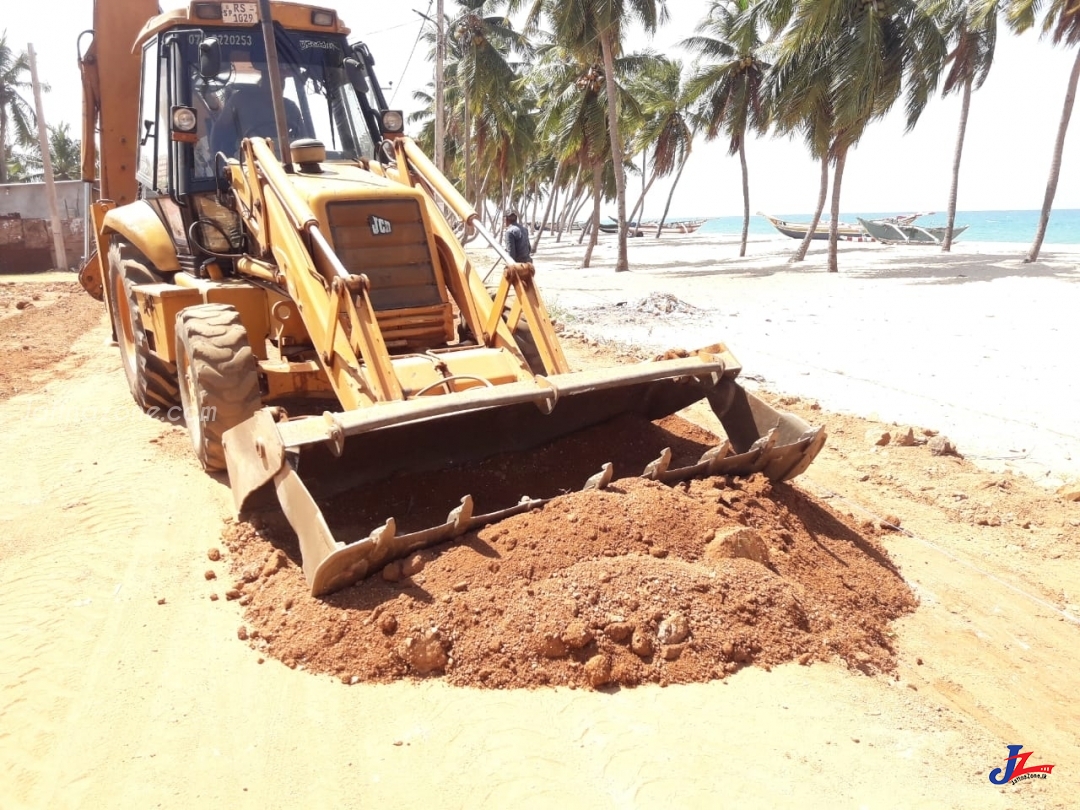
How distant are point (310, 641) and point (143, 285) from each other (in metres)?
4.21

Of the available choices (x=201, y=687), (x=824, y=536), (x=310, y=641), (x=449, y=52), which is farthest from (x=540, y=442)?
(x=449, y=52)

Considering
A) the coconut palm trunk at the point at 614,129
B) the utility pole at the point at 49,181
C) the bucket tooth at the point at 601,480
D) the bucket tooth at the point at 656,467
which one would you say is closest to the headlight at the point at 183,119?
the bucket tooth at the point at 601,480

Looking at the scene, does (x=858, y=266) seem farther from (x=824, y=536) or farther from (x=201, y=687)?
(x=201, y=687)

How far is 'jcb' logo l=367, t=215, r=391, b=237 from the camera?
5340 mm

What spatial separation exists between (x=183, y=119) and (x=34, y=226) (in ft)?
75.1

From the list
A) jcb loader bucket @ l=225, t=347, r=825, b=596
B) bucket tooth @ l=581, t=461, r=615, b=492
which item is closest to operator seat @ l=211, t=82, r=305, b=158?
jcb loader bucket @ l=225, t=347, r=825, b=596

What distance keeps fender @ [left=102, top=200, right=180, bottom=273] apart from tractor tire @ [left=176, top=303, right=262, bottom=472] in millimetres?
1574

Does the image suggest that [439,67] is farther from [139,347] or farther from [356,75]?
[139,347]

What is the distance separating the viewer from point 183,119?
18.6 feet

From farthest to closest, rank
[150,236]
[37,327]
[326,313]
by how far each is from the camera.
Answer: [37,327]
[150,236]
[326,313]

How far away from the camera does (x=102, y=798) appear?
9.31 ft

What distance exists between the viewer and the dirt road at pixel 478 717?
2.88 m

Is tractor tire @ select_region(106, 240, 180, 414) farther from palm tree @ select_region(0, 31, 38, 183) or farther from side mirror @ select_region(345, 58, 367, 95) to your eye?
palm tree @ select_region(0, 31, 38, 183)

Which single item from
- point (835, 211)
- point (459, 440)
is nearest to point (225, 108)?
point (459, 440)
